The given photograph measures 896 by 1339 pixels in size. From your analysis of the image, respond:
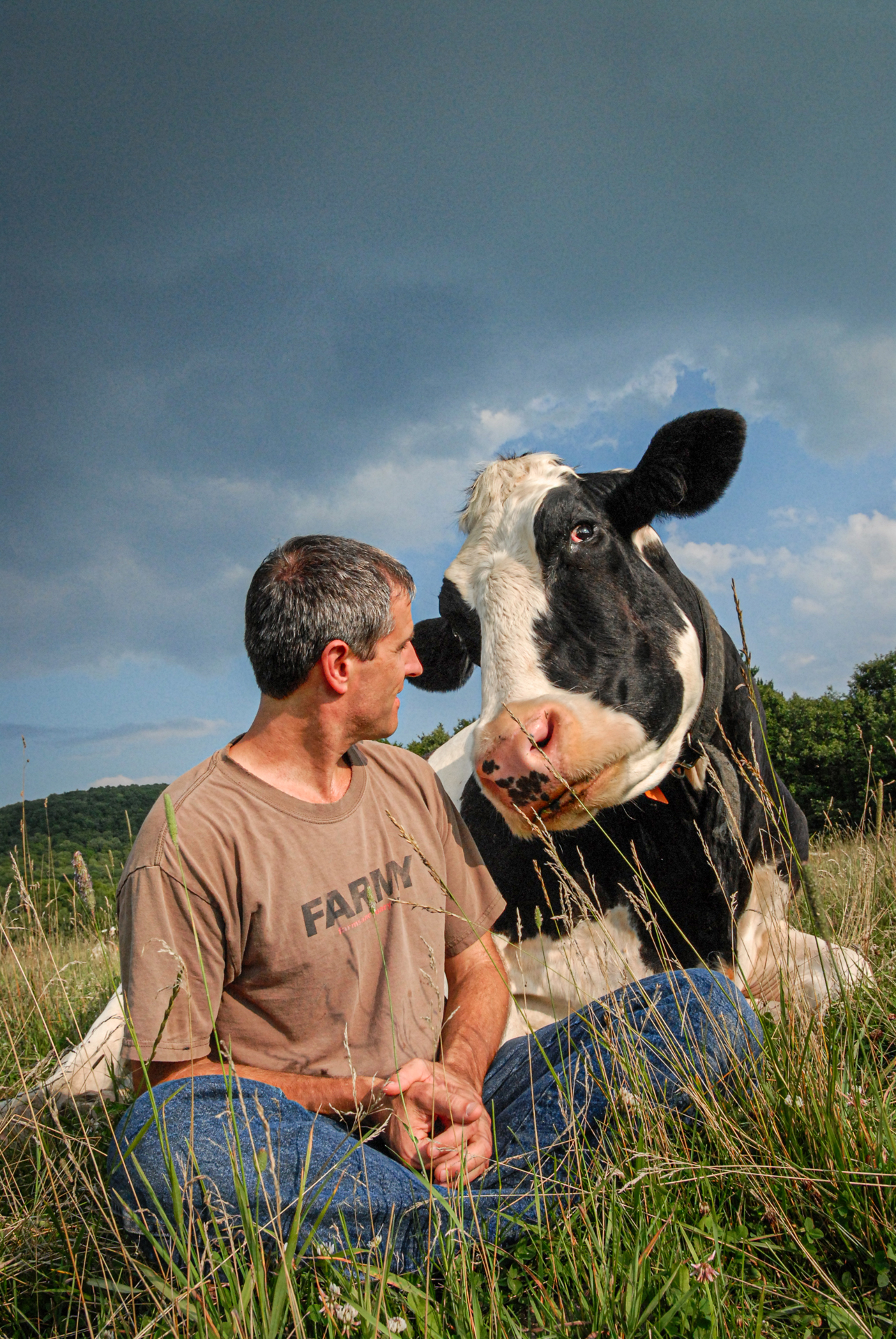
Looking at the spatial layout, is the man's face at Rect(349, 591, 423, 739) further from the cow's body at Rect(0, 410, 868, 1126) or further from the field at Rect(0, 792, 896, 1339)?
the field at Rect(0, 792, 896, 1339)

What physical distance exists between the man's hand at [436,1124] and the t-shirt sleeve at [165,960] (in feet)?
1.62

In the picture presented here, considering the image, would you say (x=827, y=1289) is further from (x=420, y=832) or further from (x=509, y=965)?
(x=509, y=965)

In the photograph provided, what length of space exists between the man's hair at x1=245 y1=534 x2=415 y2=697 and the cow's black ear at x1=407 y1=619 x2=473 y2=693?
5.71 feet

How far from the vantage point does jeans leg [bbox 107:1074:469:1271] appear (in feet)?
5.81

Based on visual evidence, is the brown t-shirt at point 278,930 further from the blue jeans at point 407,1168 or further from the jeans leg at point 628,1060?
the jeans leg at point 628,1060

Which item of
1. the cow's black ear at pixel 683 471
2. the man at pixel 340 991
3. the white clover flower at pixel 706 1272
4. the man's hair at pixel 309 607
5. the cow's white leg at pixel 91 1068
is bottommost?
the white clover flower at pixel 706 1272

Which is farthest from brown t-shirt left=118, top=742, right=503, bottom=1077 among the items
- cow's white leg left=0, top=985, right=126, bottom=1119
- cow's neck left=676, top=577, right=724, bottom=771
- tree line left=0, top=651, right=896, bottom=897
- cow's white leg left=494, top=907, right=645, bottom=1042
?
tree line left=0, top=651, right=896, bottom=897

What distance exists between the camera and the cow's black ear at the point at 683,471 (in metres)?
3.47

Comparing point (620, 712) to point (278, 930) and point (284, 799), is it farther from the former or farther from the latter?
point (278, 930)

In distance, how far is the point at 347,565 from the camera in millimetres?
2686

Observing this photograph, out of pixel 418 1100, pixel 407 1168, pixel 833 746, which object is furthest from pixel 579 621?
pixel 833 746

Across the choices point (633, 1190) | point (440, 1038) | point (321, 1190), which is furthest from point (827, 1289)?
point (440, 1038)

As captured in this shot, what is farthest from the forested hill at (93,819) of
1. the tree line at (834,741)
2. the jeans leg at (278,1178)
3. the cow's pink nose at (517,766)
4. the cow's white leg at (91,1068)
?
the jeans leg at (278,1178)

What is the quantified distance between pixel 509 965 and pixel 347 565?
1907 mm
